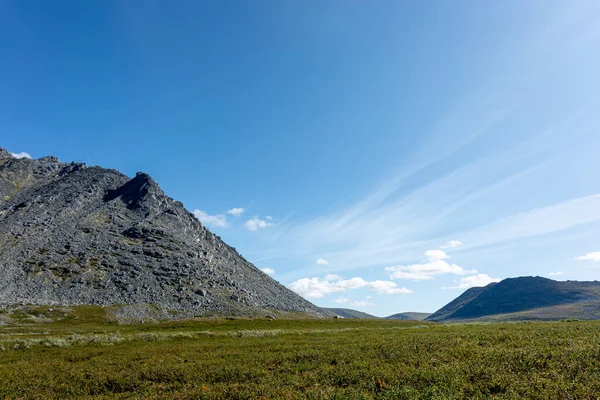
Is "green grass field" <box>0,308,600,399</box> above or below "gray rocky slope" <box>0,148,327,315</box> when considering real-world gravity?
below

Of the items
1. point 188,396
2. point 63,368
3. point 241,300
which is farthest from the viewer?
point 241,300

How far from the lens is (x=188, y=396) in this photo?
59.3 feet

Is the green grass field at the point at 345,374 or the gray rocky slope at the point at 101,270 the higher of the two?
the gray rocky slope at the point at 101,270

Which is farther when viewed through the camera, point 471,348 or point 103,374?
point 471,348

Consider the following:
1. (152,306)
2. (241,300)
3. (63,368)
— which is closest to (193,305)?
(152,306)

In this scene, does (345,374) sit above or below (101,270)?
below

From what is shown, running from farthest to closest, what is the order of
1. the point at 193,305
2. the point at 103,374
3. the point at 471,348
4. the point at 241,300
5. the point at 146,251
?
the point at 146,251, the point at 241,300, the point at 193,305, the point at 471,348, the point at 103,374

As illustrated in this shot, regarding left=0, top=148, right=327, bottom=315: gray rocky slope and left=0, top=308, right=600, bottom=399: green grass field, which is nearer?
left=0, top=308, right=600, bottom=399: green grass field

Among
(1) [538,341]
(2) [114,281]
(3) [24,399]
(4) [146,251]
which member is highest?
(4) [146,251]

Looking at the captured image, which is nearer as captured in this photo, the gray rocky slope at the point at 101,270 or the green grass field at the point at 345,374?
the green grass field at the point at 345,374

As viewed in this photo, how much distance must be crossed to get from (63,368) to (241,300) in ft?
488

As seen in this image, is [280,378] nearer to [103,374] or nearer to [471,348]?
[103,374]

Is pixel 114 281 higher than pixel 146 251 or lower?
lower

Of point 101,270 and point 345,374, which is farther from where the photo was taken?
point 101,270
